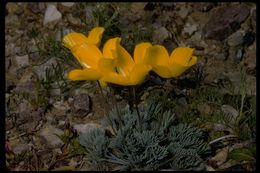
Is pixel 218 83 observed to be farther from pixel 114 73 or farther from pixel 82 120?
pixel 114 73

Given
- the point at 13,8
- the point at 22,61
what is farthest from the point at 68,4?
the point at 22,61

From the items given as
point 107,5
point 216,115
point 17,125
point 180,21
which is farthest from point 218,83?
point 17,125

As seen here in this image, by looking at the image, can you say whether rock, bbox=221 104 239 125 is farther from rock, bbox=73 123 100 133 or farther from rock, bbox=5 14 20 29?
rock, bbox=5 14 20 29

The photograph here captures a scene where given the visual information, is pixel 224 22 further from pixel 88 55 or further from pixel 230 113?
pixel 88 55

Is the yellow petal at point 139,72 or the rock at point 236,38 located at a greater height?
the rock at point 236,38

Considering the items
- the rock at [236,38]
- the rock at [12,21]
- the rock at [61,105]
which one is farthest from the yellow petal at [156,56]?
the rock at [12,21]

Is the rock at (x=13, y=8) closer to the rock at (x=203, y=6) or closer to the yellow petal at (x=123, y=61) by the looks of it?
the rock at (x=203, y=6)
